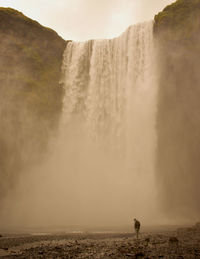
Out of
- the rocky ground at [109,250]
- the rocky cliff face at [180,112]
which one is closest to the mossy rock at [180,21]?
the rocky cliff face at [180,112]

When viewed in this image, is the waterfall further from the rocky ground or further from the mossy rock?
the rocky ground

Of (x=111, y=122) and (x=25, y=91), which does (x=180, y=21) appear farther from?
(x=25, y=91)

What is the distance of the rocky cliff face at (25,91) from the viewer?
34.8 m

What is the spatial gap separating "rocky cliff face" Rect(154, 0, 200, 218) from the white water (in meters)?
1.50

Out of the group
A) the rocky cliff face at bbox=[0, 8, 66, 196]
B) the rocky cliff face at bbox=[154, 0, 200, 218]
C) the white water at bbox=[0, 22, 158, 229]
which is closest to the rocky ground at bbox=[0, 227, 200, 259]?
the white water at bbox=[0, 22, 158, 229]

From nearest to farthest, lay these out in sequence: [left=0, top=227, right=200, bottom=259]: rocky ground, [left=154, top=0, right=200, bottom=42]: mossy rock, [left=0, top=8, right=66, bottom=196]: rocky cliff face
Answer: [left=0, top=227, right=200, bottom=259]: rocky ground < [left=154, top=0, right=200, bottom=42]: mossy rock < [left=0, top=8, right=66, bottom=196]: rocky cliff face

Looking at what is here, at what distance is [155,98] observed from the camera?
112ft

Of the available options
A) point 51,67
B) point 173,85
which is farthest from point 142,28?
point 51,67

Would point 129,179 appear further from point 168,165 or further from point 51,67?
point 51,67

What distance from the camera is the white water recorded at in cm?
2783

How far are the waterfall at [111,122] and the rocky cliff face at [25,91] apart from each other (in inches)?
83.9

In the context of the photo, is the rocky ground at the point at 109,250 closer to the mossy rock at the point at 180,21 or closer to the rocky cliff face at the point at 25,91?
the rocky cliff face at the point at 25,91

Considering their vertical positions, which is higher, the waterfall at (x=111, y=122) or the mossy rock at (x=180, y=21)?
the mossy rock at (x=180, y=21)

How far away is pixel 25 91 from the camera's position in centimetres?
3772
